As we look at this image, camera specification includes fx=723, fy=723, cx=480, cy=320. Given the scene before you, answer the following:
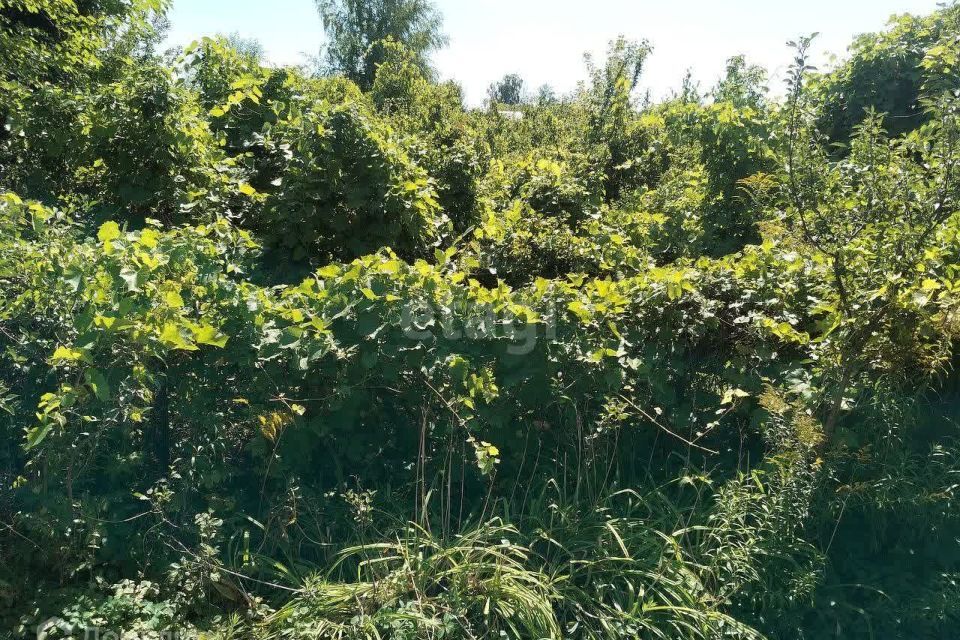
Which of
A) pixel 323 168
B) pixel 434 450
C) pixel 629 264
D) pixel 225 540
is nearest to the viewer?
pixel 225 540

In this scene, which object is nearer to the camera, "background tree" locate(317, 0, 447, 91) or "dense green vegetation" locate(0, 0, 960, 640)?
"dense green vegetation" locate(0, 0, 960, 640)

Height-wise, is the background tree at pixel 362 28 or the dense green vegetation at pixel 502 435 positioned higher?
the background tree at pixel 362 28

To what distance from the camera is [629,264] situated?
4.84 metres

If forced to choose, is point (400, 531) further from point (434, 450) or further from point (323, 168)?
point (323, 168)

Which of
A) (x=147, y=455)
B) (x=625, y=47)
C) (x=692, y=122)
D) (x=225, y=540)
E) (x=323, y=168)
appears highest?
(x=625, y=47)

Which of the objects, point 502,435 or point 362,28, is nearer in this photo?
point 502,435

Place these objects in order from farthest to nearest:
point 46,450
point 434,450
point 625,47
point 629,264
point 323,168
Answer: point 625,47 < point 323,168 < point 629,264 < point 434,450 < point 46,450

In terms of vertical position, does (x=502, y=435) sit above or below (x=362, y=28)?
below

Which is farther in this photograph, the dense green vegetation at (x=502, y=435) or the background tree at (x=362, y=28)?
the background tree at (x=362, y=28)

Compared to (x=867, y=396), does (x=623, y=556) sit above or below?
below

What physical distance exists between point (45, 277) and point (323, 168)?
246cm

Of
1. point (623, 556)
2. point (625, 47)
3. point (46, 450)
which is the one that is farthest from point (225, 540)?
point (625, 47)

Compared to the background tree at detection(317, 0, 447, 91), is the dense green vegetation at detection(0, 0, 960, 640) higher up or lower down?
lower down

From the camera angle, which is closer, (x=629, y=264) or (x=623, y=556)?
(x=623, y=556)
